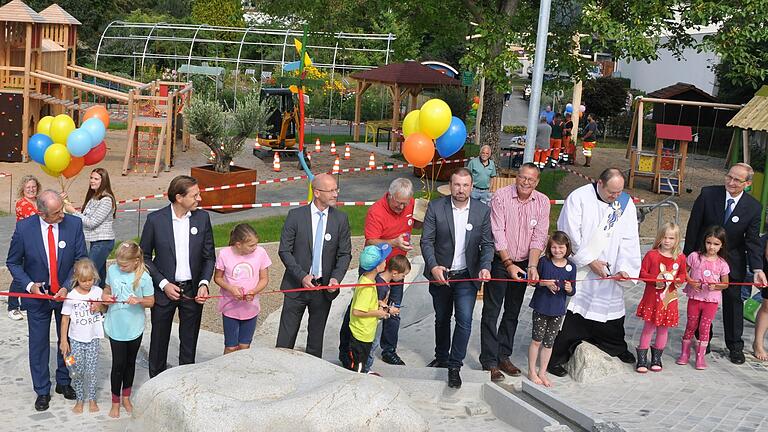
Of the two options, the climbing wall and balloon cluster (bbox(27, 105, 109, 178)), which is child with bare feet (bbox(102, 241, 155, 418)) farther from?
the climbing wall

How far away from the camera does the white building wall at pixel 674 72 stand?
3562 centimetres

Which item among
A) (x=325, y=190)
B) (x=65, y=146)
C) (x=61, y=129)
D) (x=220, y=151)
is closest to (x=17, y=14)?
(x=220, y=151)

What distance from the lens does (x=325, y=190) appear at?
25.6 feet

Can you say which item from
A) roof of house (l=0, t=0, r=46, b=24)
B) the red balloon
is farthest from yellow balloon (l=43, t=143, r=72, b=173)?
roof of house (l=0, t=0, r=46, b=24)

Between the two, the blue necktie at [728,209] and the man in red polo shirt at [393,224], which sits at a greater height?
the blue necktie at [728,209]

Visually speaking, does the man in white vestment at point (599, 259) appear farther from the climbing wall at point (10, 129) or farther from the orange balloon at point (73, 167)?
the climbing wall at point (10, 129)

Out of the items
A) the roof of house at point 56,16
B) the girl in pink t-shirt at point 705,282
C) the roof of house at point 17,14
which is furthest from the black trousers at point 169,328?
the roof of house at point 56,16

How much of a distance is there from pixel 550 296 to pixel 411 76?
1793 centimetres

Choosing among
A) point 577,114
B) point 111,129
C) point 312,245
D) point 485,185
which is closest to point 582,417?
point 312,245

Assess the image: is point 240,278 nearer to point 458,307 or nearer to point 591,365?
point 458,307

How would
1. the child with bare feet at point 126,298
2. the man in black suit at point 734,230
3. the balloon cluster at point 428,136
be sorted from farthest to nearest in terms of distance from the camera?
the balloon cluster at point 428,136 < the man in black suit at point 734,230 < the child with bare feet at point 126,298

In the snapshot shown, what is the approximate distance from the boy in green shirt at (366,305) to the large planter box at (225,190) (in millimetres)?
9469

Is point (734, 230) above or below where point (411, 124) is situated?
below

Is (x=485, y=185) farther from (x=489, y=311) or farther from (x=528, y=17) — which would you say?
(x=489, y=311)
